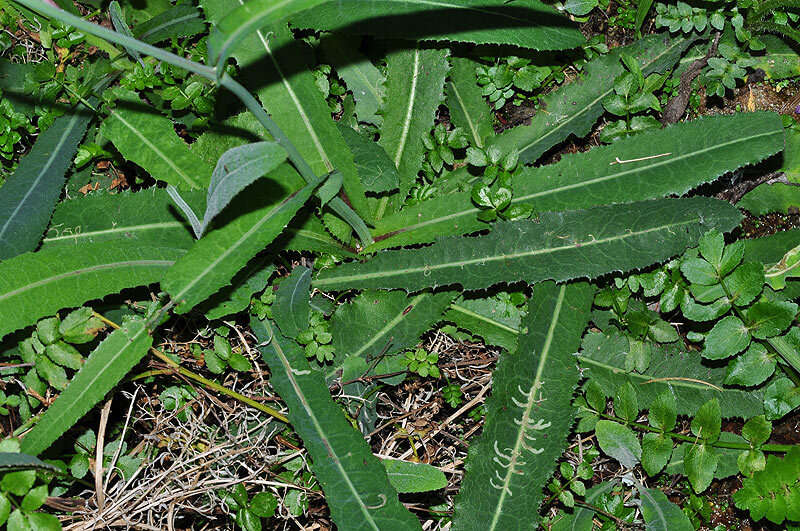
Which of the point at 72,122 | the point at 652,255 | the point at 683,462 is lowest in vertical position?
the point at 683,462

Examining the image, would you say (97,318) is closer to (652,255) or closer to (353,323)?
(353,323)

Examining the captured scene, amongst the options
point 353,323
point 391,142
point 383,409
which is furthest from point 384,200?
point 383,409

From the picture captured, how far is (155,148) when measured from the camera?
2.06 metres

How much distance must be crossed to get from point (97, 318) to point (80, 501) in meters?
0.59

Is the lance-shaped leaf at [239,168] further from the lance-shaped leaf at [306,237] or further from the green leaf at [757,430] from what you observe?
the green leaf at [757,430]

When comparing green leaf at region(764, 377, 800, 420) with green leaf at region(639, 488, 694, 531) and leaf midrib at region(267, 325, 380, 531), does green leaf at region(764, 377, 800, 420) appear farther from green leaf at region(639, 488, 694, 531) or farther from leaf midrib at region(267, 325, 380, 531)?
leaf midrib at region(267, 325, 380, 531)

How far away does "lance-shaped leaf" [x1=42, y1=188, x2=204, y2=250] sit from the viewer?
6.70 ft

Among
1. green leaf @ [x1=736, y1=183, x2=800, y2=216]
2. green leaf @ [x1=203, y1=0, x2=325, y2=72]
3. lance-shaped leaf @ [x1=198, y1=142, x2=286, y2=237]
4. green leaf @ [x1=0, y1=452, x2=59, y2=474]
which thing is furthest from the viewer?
green leaf @ [x1=736, y1=183, x2=800, y2=216]

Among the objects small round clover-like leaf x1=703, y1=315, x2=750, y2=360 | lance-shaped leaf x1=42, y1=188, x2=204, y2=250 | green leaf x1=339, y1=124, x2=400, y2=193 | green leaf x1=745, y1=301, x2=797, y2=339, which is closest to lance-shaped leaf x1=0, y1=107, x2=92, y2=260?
lance-shaped leaf x1=42, y1=188, x2=204, y2=250

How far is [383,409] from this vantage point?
2.24 m

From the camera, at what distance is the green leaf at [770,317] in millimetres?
1939

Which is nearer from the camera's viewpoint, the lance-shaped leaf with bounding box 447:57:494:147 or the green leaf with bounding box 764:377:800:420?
the green leaf with bounding box 764:377:800:420

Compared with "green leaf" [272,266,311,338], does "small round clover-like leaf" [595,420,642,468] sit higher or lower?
lower

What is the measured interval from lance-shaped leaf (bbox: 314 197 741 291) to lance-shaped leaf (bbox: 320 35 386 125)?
2.01 ft
